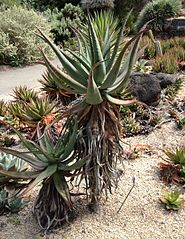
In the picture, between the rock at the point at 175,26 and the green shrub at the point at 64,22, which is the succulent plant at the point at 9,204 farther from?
the rock at the point at 175,26

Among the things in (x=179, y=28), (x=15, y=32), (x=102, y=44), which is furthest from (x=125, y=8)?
(x=102, y=44)

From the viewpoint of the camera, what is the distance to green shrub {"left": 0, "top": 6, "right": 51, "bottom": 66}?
11273mm

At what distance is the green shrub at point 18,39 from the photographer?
11.3 metres

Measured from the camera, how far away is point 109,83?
349cm

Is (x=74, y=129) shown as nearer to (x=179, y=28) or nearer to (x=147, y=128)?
(x=147, y=128)

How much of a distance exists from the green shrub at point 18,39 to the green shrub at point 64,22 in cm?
142

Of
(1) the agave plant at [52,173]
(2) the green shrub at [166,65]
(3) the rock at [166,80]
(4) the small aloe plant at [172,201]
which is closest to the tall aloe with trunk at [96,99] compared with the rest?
(1) the agave plant at [52,173]

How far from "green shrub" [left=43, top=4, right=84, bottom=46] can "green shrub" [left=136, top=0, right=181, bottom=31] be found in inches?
90.8

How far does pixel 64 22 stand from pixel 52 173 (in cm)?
1149

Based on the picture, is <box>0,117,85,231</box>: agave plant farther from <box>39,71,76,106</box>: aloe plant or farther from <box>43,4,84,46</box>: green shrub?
<box>43,4,84,46</box>: green shrub

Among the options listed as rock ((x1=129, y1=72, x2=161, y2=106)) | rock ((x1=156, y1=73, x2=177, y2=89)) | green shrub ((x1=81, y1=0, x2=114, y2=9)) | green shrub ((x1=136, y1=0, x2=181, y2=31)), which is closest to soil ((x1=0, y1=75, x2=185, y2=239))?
rock ((x1=129, y1=72, x2=161, y2=106))

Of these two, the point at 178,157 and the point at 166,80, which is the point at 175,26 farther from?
the point at 178,157

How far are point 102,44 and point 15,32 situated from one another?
26.9 ft

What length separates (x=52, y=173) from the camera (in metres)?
3.62
